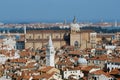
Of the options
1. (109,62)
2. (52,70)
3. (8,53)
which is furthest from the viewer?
(8,53)

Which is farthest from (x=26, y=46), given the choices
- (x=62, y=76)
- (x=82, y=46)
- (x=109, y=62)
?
(x=62, y=76)

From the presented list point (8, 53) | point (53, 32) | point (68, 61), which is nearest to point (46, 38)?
point (53, 32)

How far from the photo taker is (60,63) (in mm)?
34531

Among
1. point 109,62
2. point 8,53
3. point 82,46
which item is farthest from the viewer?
point 82,46

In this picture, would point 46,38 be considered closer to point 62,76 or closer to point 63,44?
point 63,44

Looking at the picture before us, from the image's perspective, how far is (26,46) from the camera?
5828 centimetres

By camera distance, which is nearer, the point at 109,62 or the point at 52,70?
the point at 52,70

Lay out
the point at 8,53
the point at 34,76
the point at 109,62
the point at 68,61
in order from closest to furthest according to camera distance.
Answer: the point at 34,76
the point at 109,62
the point at 68,61
the point at 8,53

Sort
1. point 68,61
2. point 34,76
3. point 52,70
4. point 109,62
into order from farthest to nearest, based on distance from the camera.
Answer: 1. point 68,61
2. point 109,62
3. point 52,70
4. point 34,76

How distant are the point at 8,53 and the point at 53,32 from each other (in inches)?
653

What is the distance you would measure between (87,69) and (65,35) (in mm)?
30224

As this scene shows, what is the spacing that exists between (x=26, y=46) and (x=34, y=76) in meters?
31.8

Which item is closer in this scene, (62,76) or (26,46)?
(62,76)

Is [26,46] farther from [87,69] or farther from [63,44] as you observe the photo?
[87,69]
